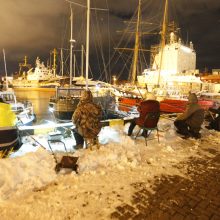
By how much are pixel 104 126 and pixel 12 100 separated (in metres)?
12.0

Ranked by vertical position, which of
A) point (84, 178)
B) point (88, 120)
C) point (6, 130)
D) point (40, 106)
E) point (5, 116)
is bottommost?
point (40, 106)

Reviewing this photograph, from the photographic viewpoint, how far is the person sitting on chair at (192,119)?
7.58 m

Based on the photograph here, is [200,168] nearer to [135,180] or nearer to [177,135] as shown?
[135,180]

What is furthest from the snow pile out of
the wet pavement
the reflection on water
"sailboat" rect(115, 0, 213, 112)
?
"sailboat" rect(115, 0, 213, 112)

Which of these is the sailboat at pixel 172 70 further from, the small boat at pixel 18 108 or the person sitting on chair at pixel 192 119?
the person sitting on chair at pixel 192 119

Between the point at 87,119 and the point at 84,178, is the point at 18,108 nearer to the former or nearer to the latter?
the point at 87,119

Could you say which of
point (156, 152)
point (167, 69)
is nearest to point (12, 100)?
point (156, 152)

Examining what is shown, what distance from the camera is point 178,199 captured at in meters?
3.81

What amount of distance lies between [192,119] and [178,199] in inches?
172

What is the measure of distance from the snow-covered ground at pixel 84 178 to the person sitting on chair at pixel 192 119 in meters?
1.10

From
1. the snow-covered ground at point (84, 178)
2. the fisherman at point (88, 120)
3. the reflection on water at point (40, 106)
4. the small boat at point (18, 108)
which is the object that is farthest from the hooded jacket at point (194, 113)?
the reflection on water at point (40, 106)

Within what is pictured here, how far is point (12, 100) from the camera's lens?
17.8 meters

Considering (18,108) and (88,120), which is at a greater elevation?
(88,120)

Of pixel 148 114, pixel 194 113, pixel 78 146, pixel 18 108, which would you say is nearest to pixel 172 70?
pixel 18 108
